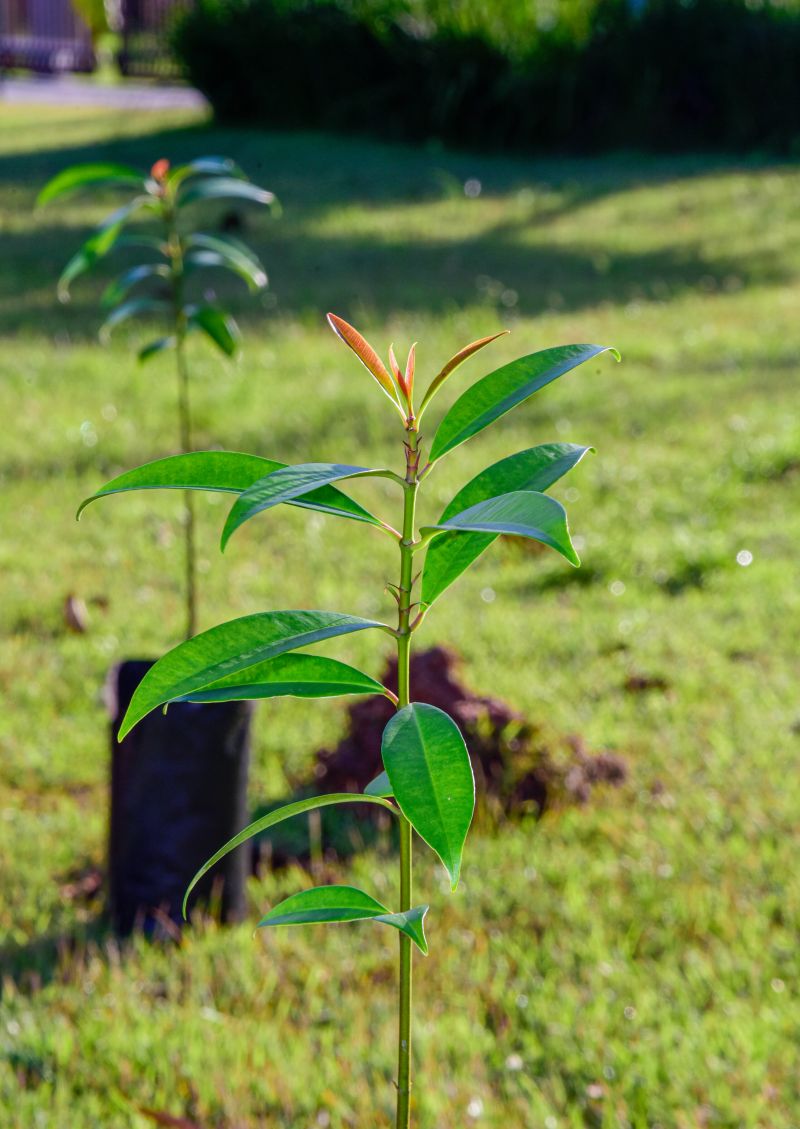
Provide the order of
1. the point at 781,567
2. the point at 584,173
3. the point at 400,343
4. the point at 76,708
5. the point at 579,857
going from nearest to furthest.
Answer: the point at 579,857 < the point at 76,708 < the point at 781,567 < the point at 400,343 < the point at 584,173

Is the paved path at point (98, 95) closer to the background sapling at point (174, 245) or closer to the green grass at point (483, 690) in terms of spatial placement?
the green grass at point (483, 690)

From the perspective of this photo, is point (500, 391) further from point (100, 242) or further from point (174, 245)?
point (174, 245)

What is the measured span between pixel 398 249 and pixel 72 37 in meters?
20.0

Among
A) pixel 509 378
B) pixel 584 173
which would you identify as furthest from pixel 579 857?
pixel 584 173

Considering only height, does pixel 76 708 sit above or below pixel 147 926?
above

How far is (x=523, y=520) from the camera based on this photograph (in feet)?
3.04

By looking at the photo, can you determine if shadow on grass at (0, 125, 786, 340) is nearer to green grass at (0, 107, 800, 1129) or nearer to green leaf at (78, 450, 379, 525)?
green grass at (0, 107, 800, 1129)

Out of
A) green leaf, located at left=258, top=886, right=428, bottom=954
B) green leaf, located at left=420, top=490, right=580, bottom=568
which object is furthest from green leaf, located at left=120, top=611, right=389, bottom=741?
green leaf, located at left=258, top=886, right=428, bottom=954

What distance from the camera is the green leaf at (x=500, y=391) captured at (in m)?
1.09

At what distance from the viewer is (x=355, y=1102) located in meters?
1.97

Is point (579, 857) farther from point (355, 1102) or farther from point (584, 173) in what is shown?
point (584, 173)

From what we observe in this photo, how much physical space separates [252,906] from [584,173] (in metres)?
9.72

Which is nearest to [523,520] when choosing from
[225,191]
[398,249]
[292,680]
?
[292,680]

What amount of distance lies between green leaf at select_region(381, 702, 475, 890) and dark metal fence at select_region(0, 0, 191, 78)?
65.4 feet
